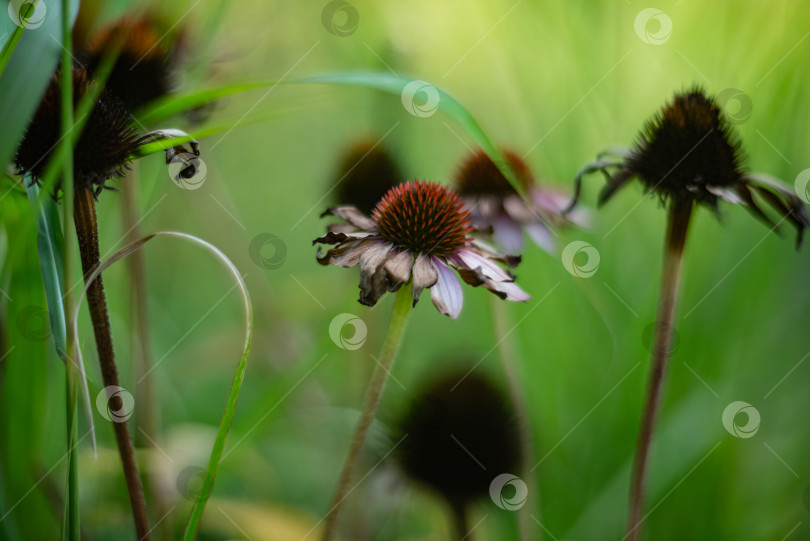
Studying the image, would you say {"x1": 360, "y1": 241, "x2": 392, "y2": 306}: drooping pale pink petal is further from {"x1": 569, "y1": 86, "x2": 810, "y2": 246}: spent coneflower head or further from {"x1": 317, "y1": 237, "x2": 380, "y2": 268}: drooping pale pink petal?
{"x1": 569, "y1": 86, "x2": 810, "y2": 246}: spent coneflower head

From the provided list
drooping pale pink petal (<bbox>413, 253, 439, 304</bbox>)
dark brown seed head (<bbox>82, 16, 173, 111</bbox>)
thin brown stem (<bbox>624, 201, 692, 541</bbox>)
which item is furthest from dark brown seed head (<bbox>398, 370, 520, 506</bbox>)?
dark brown seed head (<bbox>82, 16, 173, 111</bbox>)

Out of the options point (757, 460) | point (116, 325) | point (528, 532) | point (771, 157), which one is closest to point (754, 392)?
point (757, 460)

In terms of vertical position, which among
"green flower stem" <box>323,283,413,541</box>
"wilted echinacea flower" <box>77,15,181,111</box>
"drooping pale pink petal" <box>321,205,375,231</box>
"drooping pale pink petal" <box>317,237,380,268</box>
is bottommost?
"green flower stem" <box>323,283,413,541</box>

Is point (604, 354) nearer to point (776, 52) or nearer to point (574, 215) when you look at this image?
point (574, 215)

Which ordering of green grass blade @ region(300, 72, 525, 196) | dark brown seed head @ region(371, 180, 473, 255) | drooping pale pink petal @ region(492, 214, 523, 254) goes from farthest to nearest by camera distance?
drooping pale pink petal @ region(492, 214, 523, 254), dark brown seed head @ region(371, 180, 473, 255), green grass blade @ region(300, 72, 525, 196)

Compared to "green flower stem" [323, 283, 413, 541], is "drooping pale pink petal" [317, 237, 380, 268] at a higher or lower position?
higher

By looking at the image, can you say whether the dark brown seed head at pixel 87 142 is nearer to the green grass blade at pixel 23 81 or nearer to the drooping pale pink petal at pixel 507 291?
the green grass blade at pixel 23 81

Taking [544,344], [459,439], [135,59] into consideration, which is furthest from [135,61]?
[544,344]
